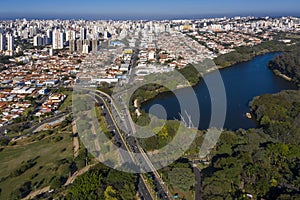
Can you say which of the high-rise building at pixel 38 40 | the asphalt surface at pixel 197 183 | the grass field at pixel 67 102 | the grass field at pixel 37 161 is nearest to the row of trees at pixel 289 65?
the grass field at pixel 67 102

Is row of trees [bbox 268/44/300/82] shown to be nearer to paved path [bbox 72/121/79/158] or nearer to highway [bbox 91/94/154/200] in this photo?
highway [bbox 91/94/154/200]

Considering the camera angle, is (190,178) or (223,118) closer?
(190,178)

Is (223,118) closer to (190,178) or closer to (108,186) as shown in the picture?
(190,178)

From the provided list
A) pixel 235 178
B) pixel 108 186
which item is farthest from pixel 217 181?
pixel 108 186

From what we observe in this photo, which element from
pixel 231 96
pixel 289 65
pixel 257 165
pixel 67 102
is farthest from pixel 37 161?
pixel 289 65

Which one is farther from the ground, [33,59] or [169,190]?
[33,59]

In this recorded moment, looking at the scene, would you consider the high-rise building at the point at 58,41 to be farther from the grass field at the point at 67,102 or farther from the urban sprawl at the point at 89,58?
the grass field at the point at 67,102

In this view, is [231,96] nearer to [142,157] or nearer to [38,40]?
[142,157]
